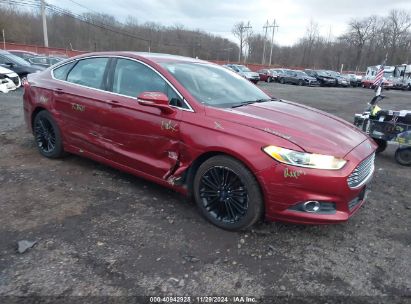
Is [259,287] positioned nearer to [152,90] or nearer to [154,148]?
[154,148]

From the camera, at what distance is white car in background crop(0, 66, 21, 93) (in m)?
13.0

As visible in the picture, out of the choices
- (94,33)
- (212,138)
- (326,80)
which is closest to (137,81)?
(212,138)

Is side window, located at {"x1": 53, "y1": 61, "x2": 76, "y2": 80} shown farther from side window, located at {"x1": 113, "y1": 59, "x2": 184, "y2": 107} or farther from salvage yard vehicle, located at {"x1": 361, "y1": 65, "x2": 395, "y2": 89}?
salvage yard vehicle, located at {"x1": 361, "y1": 65, "x2": 395, "y2": 89}

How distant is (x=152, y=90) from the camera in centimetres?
383

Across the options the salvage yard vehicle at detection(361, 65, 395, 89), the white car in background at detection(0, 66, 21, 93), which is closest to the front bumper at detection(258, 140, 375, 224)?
the white car in background at detection(0, 66, 21, 93)

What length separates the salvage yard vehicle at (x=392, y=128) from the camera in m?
6.12

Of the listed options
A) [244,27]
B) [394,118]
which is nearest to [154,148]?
[394,118]

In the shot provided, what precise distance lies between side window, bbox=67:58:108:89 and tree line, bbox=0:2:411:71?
133ft

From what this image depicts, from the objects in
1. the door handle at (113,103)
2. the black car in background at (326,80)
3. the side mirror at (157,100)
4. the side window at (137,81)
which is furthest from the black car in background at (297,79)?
the side mirror at (157,100)

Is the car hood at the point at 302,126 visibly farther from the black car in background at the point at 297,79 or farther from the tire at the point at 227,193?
the black car in background at the point at 297,79

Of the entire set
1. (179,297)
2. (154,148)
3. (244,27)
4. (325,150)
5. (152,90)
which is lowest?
(179,297)

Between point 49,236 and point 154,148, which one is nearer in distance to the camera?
point 49,236

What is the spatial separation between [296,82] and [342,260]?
106 feet

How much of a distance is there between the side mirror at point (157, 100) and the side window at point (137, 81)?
10cm
